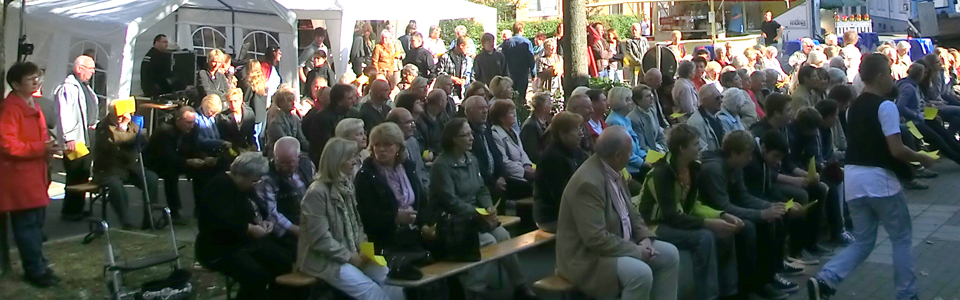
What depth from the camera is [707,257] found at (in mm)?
7098

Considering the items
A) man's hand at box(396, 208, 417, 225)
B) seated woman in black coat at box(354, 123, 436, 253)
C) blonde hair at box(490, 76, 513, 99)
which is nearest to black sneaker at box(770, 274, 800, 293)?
seated woman in black coat at box(354, 123, 436, 253)

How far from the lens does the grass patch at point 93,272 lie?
7.41 metres

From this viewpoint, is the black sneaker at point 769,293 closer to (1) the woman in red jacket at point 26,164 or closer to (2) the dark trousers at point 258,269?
(2) the dark trousers at point 258,269

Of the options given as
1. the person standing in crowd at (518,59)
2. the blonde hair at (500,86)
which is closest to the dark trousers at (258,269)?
the blonde hair at (500,86)

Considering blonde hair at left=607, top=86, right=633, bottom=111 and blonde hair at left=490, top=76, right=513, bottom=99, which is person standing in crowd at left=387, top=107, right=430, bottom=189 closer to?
blonde hair at left=607, top=86, right=633, bottom=111

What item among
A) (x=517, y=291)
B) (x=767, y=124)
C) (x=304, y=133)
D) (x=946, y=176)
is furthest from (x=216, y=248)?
(x=946, y=176)

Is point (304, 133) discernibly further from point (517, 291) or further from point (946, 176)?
point (946, 176)

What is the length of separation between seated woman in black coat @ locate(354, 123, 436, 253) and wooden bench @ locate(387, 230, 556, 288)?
22 cm

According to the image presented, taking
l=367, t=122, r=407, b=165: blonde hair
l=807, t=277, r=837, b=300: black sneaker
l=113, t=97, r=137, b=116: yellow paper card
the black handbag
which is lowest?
l=807, t=277, r=837, b=300: black sneaker

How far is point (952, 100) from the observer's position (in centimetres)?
1455

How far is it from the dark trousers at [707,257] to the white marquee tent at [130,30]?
Result: 9.10 m

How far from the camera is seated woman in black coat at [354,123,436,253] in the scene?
6656 millimetres

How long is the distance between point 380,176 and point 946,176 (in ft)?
28.8

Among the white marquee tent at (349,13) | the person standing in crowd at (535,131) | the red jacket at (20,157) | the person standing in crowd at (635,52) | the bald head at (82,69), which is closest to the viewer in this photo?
the red jacket at (20,157)
